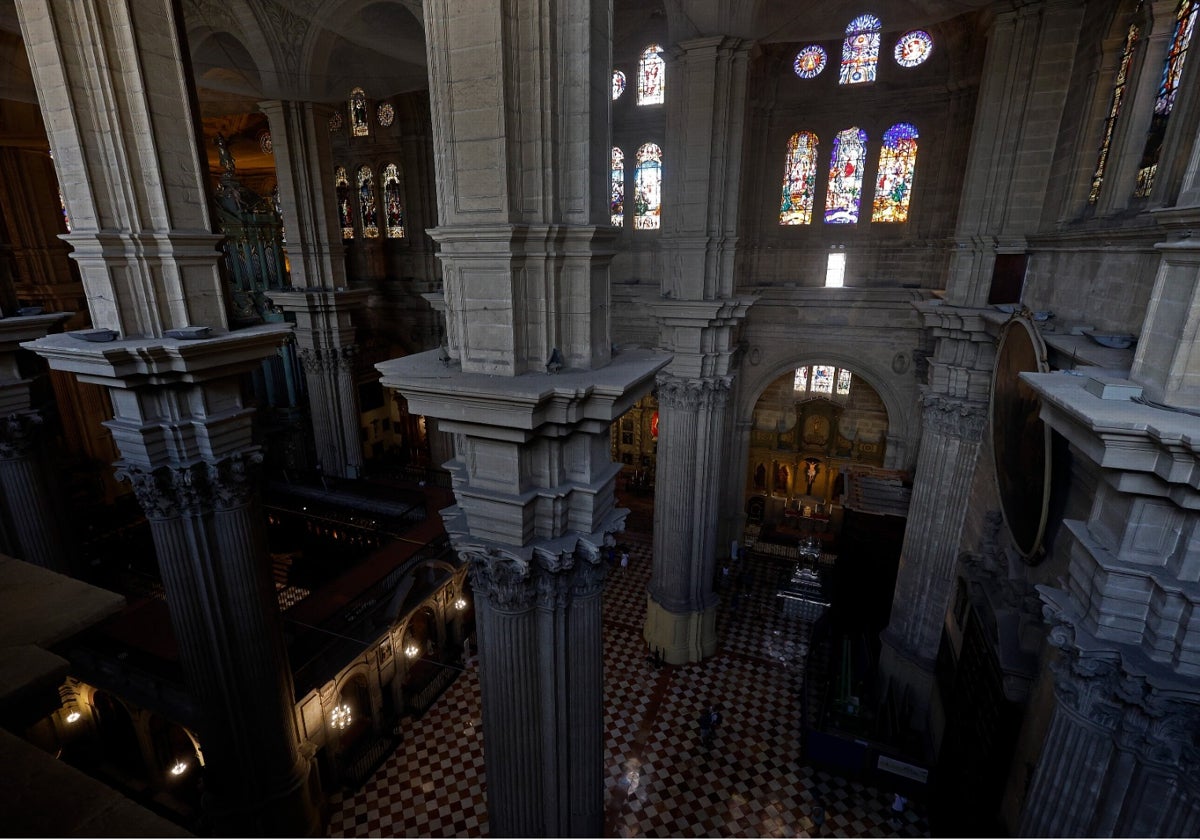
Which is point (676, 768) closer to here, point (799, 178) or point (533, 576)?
point (533, 576)

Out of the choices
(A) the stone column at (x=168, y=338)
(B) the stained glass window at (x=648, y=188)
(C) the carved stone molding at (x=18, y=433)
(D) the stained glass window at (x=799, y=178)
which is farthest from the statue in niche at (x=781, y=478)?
(C) the carved stone molding at (x=18, y=433)

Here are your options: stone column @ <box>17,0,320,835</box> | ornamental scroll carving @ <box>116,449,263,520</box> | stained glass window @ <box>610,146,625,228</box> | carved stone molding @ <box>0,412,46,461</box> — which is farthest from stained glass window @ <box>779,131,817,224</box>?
carved stone molding @ <box>0,412,46,461</box>

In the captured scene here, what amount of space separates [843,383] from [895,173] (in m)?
5.74

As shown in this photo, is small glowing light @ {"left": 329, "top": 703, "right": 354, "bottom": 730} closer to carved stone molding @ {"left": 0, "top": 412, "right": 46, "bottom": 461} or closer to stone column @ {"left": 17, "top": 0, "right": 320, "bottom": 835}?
stone column @ {"left": 17, "top": 0, "right": 320, "bottom": 835}

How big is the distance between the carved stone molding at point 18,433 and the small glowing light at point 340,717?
5.58 m

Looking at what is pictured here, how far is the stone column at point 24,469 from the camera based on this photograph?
22.8 feet

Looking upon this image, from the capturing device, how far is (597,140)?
13.1 ft

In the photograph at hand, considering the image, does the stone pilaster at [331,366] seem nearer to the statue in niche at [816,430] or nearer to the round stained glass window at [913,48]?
the statue in niche at [816,430]

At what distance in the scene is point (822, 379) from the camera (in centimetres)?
1655

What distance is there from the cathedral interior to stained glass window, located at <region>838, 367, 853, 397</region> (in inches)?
7.1

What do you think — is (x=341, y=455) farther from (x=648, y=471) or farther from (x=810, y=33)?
(x=810, y=33)

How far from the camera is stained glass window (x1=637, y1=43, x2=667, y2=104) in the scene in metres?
13.7

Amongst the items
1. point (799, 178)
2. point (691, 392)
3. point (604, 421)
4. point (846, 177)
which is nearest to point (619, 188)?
point (799, 178)

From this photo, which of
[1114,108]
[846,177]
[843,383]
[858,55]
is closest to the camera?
[1114,108]
